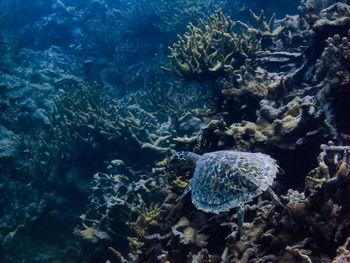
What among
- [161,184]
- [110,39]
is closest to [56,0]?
[110,39]

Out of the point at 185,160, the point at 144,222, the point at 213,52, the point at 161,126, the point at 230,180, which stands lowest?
the point at 144,222

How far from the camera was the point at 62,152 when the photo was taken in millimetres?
5371

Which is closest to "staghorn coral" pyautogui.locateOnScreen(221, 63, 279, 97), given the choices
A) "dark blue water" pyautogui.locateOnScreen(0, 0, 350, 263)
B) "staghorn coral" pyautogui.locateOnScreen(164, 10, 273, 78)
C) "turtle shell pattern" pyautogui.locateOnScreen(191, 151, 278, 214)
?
"dark blue water" pyautogui.locateOnScreen(0, 0, 350, 263)

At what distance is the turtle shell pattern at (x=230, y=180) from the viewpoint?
227 cm

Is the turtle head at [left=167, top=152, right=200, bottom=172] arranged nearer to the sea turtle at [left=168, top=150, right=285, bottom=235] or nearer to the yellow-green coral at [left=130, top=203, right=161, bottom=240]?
the sea turtle at [left=168, top=150, right=285, bottom=235]

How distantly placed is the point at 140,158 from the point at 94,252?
6.39 ft

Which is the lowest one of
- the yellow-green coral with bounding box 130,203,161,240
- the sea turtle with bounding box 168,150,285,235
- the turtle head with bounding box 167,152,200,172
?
the yellow-green coral with bounding box 130,203,161,240

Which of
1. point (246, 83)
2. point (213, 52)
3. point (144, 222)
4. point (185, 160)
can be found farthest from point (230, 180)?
point (213, 52)

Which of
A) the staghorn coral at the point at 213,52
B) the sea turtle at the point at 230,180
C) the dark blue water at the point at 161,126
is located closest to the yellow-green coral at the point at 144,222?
the dark blue water at the point at 161,126

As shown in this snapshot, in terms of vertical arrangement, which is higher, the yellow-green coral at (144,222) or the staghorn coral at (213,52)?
the staghorn coral at (213,52)

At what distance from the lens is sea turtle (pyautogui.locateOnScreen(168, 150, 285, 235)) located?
7.42ft

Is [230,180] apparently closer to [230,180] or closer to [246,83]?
[230,180]

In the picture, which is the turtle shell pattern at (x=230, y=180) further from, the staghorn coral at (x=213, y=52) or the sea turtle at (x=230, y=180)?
the staghorn coral at (x=213, y=52)

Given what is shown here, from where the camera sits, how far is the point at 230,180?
2420 mm
